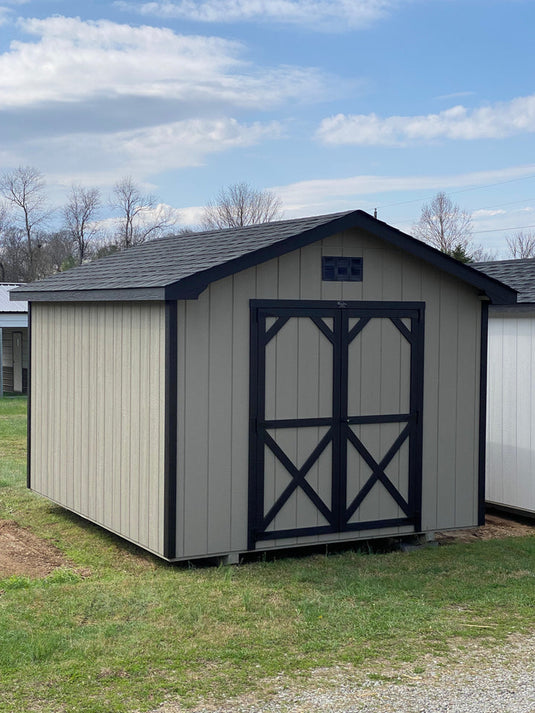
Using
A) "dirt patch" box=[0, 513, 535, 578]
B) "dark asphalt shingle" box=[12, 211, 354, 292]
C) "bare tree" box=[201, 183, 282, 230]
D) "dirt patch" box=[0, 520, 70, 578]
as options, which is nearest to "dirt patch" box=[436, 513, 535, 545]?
"dirt patch" box=[0, 513, 535, 578]

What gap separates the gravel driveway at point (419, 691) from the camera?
482cm

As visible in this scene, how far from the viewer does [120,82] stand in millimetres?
30062

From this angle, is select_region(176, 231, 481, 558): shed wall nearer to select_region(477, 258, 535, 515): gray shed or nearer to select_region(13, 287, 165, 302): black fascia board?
select_region(13, 287, 165, 302): black fascia board

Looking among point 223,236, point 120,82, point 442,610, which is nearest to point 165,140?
point 120,82

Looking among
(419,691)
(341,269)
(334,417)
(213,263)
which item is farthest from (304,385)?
(419,691)

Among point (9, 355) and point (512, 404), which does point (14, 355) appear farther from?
point (512, 404)

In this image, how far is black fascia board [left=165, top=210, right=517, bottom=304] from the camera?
23.8ft

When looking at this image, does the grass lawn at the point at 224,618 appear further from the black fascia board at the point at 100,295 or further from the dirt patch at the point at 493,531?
the black fascia board at the point at 100,295

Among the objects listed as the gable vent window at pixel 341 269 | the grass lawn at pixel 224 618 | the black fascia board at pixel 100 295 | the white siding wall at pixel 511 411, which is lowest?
the grass lawn at pixel 224 618

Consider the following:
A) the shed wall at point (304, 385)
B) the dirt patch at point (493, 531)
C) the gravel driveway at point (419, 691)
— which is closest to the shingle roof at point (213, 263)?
the shed wall at point (304, 385)

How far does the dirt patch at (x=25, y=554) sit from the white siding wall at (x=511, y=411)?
4973mm

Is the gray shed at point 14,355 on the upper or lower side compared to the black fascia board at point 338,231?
lower

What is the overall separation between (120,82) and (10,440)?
1761cm

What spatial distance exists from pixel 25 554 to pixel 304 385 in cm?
282
